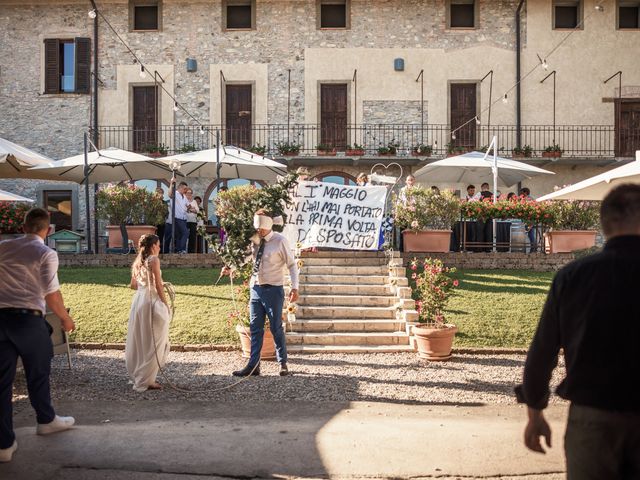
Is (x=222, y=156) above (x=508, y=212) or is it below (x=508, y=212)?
above

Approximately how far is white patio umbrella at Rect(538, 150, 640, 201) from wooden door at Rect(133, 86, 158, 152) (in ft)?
50.2

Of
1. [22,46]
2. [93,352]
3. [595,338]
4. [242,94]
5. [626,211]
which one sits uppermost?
[22,46]

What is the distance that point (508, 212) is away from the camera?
1413 cm

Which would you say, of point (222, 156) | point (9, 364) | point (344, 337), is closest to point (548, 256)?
point (344, 337)

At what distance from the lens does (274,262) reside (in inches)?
311

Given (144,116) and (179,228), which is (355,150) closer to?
(144,116)

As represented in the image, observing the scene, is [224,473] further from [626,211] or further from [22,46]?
[22,46]

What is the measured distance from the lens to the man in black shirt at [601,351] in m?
2.52

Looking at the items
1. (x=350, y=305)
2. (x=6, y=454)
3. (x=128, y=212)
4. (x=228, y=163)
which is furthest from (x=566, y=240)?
(x=6, y=454)

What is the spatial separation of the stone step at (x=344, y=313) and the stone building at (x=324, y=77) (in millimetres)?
11772

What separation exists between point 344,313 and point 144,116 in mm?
14187

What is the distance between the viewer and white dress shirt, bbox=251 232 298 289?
787 cm

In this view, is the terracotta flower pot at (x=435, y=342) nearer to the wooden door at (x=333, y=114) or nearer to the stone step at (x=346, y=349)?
the stone step at (x=346, y=349)

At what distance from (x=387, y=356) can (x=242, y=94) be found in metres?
14.7
